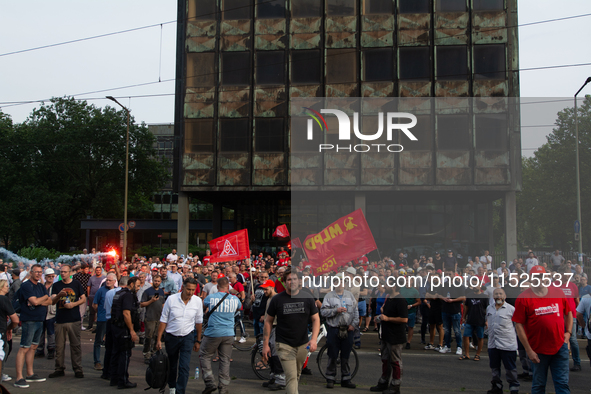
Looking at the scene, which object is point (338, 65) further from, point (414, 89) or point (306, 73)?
point (414, 89)

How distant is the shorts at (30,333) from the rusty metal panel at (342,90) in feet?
72.6

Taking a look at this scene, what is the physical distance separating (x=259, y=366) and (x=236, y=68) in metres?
22.8

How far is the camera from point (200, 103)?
97.8 feet

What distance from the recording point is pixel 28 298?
8.95 metres

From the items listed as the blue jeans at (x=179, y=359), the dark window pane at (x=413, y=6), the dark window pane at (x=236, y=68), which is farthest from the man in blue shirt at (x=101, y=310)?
the dark window pane at (x=413, y=6)

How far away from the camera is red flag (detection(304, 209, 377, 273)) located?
11617mm

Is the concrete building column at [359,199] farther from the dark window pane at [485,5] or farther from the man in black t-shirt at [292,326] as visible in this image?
the man in black t-shirt at [292,326]

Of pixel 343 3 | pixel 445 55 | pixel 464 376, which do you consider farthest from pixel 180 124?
pixel 464 376

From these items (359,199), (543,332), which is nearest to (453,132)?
(359,199)

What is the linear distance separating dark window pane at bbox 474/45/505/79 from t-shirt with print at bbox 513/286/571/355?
22905 millimetres

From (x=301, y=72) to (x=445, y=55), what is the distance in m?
7.81

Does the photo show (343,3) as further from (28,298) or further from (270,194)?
(28,298)

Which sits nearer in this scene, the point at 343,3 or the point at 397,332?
the point at 397,332

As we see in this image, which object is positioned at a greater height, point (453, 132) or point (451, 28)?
point (451, 28)
